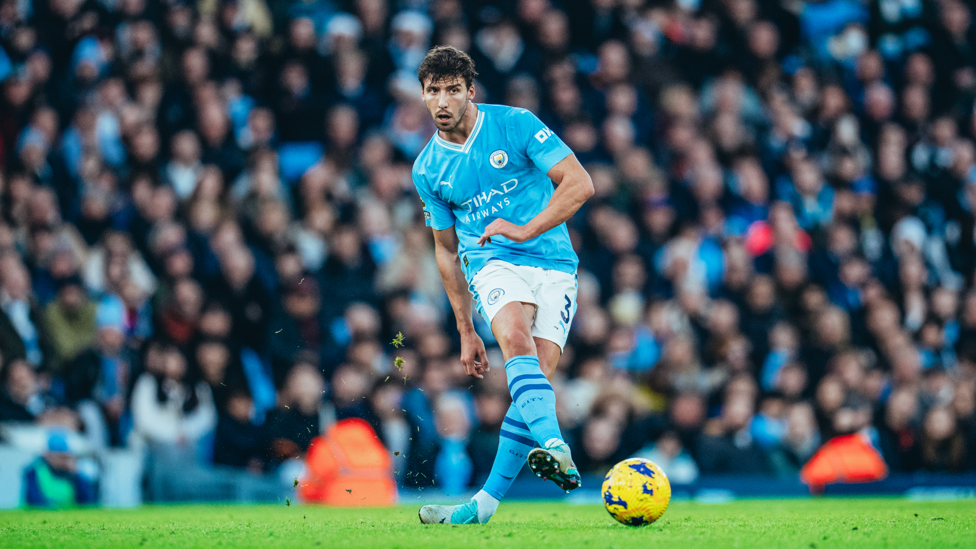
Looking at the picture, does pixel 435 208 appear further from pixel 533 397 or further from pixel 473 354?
pixel 533 397

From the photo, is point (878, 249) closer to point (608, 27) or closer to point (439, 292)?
point (608, 27)

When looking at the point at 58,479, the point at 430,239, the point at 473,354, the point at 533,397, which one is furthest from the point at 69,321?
the point at 533,397

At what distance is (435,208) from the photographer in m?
5.32

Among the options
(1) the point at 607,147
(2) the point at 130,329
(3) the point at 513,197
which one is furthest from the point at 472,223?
(1) the point at 607,147

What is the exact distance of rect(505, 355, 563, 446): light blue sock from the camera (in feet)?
15.0

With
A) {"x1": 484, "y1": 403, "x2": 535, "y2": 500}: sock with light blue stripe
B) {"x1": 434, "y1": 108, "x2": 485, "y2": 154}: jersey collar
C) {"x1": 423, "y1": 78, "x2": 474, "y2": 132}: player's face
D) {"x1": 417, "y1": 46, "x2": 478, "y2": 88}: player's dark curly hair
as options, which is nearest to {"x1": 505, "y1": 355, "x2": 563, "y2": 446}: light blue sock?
{"x1": 484, "y1": 403, "x2": 535, "y2": 500}: sock with light blue stripe

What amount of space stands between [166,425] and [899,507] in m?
5.86

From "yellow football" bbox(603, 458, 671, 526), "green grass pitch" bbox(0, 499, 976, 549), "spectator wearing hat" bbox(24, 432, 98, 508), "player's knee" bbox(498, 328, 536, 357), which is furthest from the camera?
"spectator wearing hat" bbox(24, 432, 98, 508)

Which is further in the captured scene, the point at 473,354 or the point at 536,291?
the point at 473,354

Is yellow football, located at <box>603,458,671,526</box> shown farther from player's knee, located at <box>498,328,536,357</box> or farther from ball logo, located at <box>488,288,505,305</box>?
ball logo, located at <box>488,288,505,305</box>

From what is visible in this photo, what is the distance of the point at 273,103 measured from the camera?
10.4m

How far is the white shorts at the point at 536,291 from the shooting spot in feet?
16.5

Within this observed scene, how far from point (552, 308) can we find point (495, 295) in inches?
13.1

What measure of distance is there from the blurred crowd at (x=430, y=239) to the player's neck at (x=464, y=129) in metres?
3.60
